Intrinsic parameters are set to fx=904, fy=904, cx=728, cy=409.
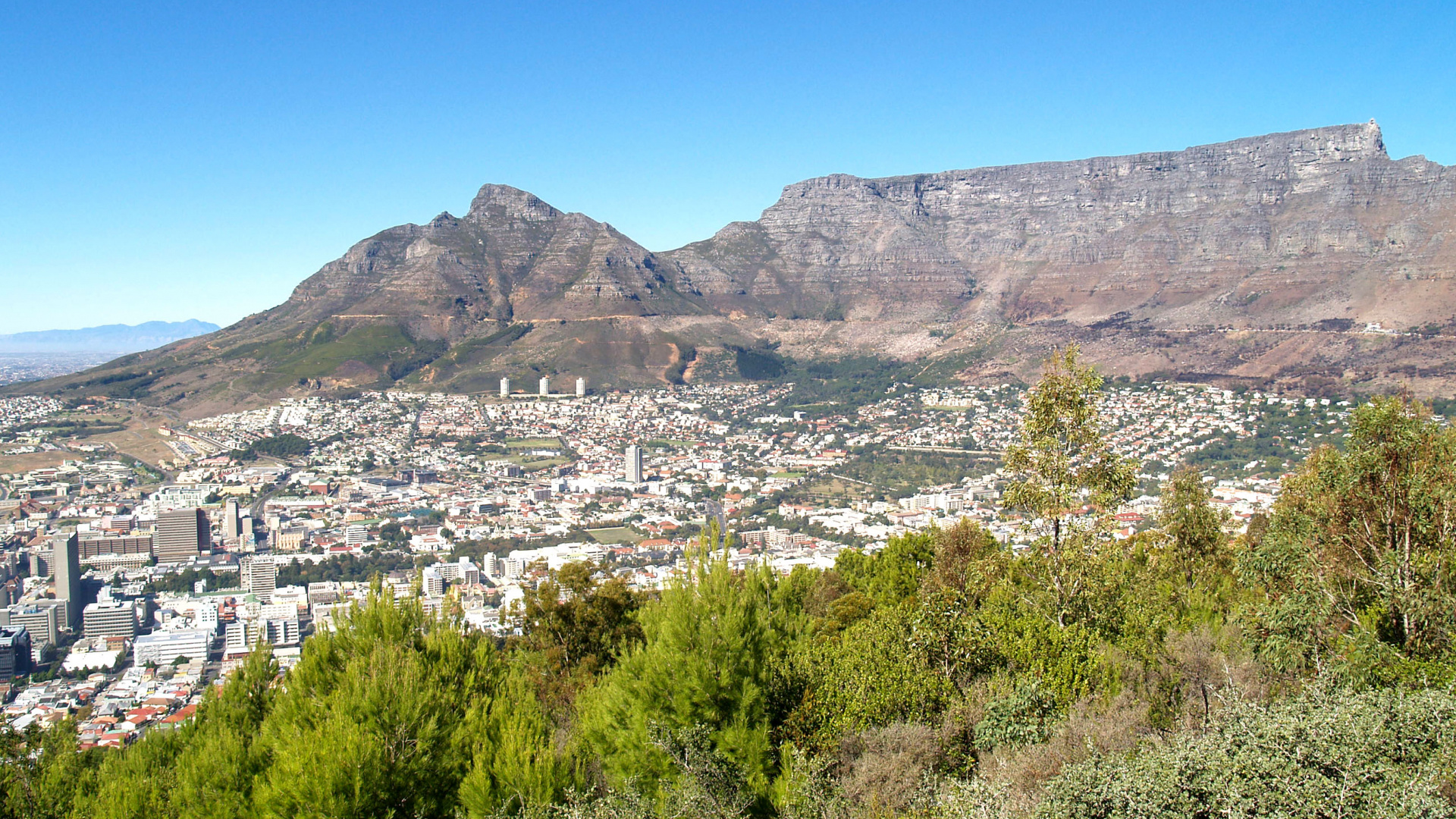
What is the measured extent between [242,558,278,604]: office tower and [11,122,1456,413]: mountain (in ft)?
170

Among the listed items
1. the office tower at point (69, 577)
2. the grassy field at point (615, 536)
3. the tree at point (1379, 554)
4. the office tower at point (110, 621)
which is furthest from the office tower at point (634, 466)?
the tree at point (1379, 554)

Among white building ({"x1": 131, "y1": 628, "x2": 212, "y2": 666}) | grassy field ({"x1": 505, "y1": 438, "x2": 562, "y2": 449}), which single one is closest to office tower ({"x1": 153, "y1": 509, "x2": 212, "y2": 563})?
white building ({"x1": 131, "y1": 628, "x2": 212, "y2": 666})

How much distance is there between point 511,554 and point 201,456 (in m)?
35.4

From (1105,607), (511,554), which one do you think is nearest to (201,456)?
(511,554)

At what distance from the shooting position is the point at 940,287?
12162 centimetres

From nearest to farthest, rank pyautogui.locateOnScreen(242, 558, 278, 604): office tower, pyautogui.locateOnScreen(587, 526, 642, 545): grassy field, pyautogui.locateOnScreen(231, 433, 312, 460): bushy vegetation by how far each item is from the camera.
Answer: pyautogui.locateOnScreen(242, 558, 278, 604): office tower < pyautogui.locateOnScreen(587, 526, 642, 545): grassy field < pyautogui.locateOnScreen(231, 433, 312, 460): bushy vegetation

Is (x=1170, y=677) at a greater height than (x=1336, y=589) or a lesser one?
lesser

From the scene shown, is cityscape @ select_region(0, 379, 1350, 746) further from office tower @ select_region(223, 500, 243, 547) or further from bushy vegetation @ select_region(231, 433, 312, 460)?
bushy vegetation @ select_region(231, 433, 312, 460)

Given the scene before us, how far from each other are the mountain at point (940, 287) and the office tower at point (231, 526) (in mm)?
42960

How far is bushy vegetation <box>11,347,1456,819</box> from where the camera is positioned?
6.15 meters

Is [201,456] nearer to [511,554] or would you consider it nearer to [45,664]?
[511,554]

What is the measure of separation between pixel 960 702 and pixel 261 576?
3283 centimetres

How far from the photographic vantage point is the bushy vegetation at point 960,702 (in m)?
6.15

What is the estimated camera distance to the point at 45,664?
2525 centimetres
